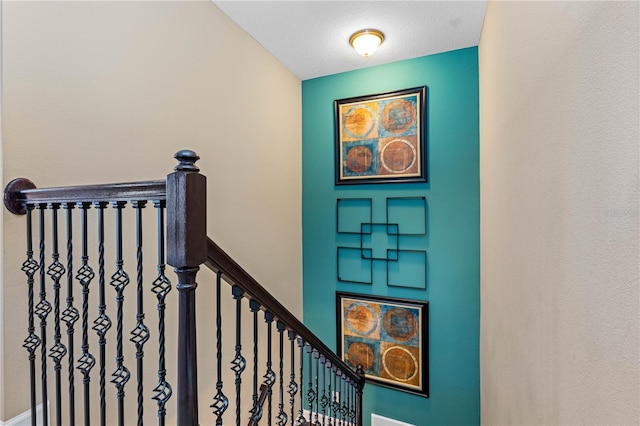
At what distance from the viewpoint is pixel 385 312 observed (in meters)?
3.15

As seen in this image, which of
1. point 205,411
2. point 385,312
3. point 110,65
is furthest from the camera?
point 385,312

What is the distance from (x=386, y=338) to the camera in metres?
3.12

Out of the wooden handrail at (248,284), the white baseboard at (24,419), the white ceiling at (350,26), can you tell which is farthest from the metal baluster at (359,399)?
the white ceiling at (350,26)

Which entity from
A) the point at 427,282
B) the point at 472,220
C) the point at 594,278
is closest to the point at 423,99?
the point at 472,220

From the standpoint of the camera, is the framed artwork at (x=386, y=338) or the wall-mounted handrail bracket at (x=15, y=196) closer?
the wall-mounted handrail bracket at (x=15, y=196)

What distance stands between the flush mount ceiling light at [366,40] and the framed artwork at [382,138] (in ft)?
1.73

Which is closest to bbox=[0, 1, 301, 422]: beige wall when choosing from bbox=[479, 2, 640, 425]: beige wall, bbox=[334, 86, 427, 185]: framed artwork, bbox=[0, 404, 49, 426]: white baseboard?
bbox=[0, 404, 49, 426]: white baseboard

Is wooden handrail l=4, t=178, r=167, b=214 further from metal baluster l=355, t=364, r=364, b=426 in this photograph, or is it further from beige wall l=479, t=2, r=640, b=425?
metal baluster l=355, t=364, r=364, b=426

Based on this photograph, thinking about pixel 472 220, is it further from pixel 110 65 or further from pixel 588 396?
pixel 110 65

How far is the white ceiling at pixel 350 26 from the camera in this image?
7.68 ft

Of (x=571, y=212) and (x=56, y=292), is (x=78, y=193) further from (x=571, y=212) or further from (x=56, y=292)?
(x=571, y=212)

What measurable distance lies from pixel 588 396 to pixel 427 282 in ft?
7.59

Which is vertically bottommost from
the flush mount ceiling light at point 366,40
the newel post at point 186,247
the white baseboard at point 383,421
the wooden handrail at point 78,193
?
the white baseboard at point 383,421

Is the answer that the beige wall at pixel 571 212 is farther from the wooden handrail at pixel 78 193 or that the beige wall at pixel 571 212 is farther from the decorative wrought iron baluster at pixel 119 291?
the decorative wrought iron baluster at pixel 119 291
